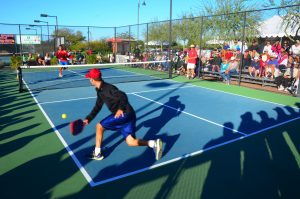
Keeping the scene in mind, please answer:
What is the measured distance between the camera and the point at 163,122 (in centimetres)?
714

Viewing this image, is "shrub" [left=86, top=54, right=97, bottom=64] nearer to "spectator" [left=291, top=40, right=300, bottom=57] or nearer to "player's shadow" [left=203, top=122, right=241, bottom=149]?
"spectator" [left=291, top=40, right=300, bottom=57]

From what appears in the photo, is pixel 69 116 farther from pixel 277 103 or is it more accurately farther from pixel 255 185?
pixel 277 103

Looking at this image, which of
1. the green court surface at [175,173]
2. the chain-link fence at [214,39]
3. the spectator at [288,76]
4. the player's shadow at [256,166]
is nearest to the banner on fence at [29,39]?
the chain-link fence at [214,39]

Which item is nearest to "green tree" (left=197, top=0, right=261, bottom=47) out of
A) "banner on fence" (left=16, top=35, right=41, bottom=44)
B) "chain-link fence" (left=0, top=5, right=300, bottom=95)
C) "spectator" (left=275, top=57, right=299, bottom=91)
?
"chain-link fence" (left=0, top=5, right=300, bottom=95)

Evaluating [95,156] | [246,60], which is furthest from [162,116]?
[246,60]

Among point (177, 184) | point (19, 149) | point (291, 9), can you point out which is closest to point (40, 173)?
point (19, 149)

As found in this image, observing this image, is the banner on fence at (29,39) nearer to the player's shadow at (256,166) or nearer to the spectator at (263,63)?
the spectator at (263,63)

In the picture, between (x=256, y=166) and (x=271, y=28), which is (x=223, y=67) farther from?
(x=256, y=166)

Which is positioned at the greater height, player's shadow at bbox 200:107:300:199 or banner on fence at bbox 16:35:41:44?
banner on fence at bbox 16:35:41:44

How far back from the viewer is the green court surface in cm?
390

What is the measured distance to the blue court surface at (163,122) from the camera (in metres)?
4.86

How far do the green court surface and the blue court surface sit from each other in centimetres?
22

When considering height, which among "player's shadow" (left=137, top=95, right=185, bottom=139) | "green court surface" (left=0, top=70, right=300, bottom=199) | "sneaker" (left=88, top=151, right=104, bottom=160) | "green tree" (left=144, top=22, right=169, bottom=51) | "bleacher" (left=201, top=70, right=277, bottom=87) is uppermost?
"green tree" (left=144, top=22, right=169, bottom=51)

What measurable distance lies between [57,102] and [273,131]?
6.83 meters
